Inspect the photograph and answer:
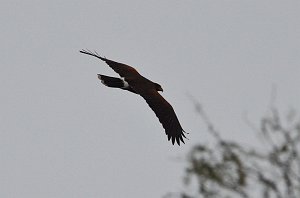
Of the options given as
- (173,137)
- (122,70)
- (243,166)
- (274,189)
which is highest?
(122,70)

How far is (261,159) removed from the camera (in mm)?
5418

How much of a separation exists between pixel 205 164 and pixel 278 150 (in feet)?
1.85

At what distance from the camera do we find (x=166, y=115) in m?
12.3

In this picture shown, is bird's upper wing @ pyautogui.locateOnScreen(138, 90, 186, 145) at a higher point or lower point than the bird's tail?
lower

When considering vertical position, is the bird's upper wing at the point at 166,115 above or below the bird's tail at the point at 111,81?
below

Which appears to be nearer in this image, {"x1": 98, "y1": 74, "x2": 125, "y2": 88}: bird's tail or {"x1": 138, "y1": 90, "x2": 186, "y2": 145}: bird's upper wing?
{"x1": 138, "y1": 90, "x2": 186, "y2": 145}: bird's upper wing

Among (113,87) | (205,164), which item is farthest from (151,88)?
(205,164)

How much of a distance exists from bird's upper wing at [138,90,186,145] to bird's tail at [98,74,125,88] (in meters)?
0.53

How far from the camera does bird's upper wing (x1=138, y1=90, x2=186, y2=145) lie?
12.2m

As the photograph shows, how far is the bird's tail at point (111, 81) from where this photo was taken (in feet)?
42.0

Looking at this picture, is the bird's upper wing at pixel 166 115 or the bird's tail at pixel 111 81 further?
the bird's tail at pixel 111 81

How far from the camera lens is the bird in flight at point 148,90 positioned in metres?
12.3

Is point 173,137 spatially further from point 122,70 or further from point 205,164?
point 205,164

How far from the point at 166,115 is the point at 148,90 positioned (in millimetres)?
532
